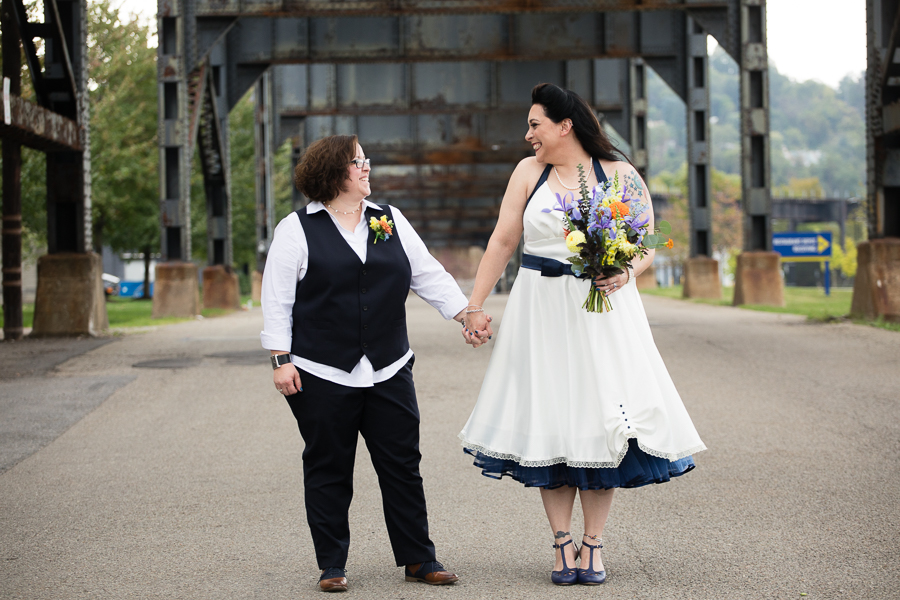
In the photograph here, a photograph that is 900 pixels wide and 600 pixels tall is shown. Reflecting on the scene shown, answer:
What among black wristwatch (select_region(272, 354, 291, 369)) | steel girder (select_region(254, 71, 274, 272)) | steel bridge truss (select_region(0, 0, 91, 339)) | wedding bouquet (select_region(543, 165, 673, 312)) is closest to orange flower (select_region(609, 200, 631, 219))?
wedding bouquet (select_region(543, 165, 673, 312))

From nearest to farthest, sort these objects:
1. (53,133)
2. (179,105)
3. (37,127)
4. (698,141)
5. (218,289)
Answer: (37,127)
(53,133)
(179,105)
(218,289)
(698,141)

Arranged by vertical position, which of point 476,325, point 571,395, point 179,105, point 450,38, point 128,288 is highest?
point 450,38

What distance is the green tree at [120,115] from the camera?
29406 millimetres

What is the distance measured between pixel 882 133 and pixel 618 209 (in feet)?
43.8

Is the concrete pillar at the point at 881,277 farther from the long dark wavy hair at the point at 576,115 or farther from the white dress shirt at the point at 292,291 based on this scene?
the white dress shirt at the point at 292,291

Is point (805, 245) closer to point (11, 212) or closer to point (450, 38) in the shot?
point (450, 38)

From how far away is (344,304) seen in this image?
4020 millimetres

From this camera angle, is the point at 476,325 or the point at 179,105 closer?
the point at 476,325

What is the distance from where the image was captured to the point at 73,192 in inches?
615

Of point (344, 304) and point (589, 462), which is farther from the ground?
point (344, 304)

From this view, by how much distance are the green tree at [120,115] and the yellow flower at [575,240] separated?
88.4 ft

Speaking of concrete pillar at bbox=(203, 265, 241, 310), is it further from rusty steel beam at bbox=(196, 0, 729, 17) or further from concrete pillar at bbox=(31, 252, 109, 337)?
concrete pillar at bbox=(31, 252, 109, 337)

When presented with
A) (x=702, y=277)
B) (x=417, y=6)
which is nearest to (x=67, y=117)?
(x=417, y=6)

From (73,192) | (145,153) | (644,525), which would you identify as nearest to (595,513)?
(644,525)
